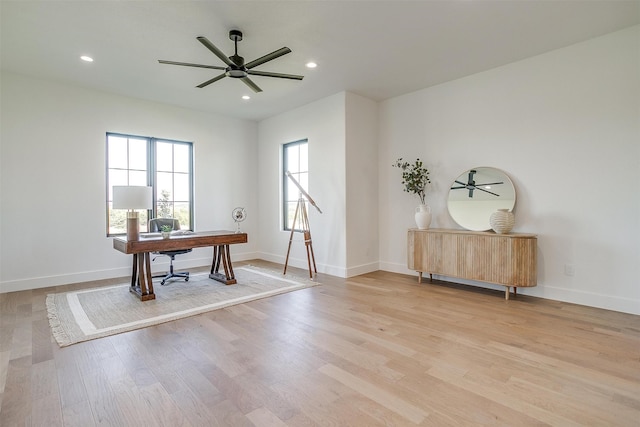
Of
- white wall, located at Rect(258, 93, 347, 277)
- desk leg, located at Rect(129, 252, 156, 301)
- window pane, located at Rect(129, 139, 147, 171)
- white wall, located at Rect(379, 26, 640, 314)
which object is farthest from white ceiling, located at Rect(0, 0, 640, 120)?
desk leg, located at Rect(129, 252, 156, 301)

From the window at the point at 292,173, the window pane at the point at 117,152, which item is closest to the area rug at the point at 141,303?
the window at the point at 292,173

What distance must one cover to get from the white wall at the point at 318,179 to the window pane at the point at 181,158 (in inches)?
59.3

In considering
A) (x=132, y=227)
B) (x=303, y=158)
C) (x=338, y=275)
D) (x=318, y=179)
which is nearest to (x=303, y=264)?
(x=338, y=275)

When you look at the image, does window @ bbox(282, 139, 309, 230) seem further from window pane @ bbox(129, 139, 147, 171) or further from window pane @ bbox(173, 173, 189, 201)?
window pane @ bbox(129, 139, 147, 171)

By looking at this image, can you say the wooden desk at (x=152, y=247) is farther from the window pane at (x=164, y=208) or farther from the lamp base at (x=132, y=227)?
the window pane at (x=164, y=208)

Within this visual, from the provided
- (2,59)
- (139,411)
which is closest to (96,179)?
(2,59)

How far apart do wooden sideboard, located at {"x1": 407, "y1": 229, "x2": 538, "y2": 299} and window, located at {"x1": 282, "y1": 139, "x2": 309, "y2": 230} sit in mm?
2216

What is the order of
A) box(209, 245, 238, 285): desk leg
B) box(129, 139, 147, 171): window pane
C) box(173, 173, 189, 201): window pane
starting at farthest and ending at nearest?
1. box(173, 173, 189, 201): window pane
2. box(129, 139, 147, 171): window pane
3. box(209, 245, 238, 285): desk leg

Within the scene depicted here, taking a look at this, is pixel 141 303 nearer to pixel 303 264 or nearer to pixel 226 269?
pixel 226 269

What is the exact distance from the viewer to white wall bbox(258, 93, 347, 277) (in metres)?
4.94

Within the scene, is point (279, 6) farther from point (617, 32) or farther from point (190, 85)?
point (617, 32)

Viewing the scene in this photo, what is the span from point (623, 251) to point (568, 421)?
252cm

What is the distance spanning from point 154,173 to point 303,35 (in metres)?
3.62

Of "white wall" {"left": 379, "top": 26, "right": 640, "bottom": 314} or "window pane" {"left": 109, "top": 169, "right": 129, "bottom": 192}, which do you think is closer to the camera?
"white wall" {"left": 379, "top": 26, "right": 640, "bottom": 314}
